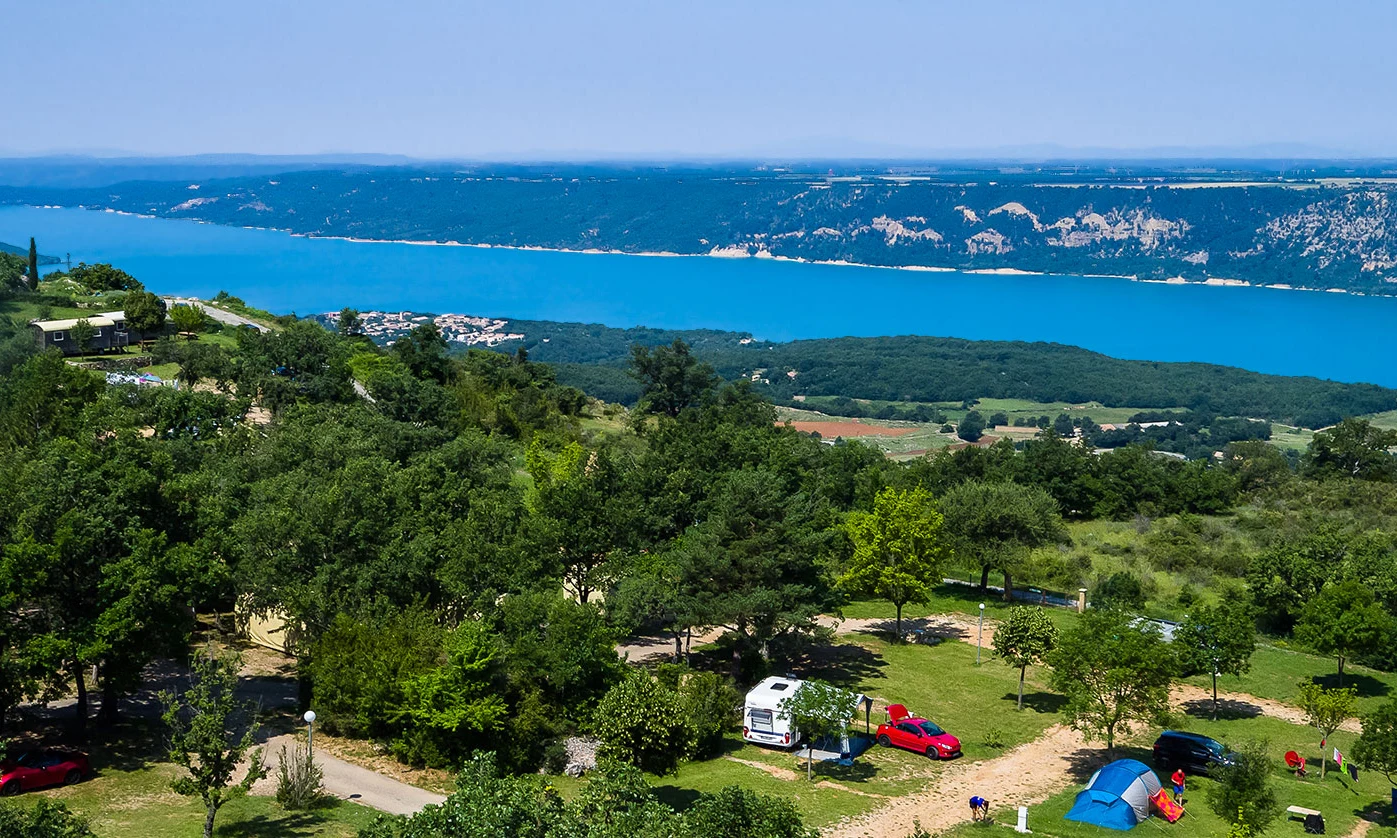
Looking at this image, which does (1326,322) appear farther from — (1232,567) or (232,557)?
(232,557)

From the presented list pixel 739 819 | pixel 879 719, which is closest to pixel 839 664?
pixel 879 719

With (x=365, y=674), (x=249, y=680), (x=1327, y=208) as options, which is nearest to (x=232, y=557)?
(x=249, y=680)

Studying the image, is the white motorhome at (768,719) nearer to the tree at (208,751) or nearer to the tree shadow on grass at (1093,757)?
the tree shadow on grass at (1093,757)

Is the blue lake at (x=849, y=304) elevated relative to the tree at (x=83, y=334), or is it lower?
lower

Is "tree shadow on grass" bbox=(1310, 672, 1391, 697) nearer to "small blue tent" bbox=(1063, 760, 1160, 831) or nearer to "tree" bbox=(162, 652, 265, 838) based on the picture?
"small blue tent" bbox=(1063, 760, 1160, 831)

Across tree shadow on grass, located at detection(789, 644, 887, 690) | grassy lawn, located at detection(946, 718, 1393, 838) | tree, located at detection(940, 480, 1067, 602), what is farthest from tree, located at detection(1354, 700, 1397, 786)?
tree, located at detection(940, 480, 1067, 602)

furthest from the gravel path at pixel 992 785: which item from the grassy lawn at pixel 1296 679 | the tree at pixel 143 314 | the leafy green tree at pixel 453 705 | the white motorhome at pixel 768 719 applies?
the tree at pixel 143 314
